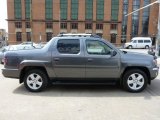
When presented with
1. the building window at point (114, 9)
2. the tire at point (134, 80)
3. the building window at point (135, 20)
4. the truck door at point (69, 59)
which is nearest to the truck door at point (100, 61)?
the truck door at point (69, 59)

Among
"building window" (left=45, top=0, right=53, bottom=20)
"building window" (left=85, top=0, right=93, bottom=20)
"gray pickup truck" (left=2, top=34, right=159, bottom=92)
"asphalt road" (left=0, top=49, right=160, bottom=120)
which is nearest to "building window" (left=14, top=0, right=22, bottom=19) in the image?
"building window" (left=45, top=0, right=53, bottom=20)

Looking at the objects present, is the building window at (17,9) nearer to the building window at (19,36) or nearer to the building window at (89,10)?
the building window at (19,36)

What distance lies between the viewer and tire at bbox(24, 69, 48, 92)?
6.38 meters

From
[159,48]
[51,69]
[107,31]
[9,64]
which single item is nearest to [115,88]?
[51,69]

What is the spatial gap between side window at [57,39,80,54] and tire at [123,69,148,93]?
5.94 feet

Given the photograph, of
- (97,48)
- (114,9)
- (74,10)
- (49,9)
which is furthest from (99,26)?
(97,48)

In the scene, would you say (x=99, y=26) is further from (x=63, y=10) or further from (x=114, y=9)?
(x=63, y=10)

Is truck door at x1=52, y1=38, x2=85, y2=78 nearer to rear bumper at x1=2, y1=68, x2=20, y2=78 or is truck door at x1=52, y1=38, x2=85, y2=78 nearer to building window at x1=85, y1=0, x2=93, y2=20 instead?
rear bumper at x1=2, y1=68, x2=20, y2=78

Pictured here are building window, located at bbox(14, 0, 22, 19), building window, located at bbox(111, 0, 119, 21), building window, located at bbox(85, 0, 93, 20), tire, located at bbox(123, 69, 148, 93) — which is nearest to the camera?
tire, located at bbox(123, 69, 148, 93)

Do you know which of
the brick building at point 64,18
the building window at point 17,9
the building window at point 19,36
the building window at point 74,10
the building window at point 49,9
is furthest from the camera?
the building window at point 74,10

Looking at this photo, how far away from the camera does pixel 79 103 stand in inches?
211

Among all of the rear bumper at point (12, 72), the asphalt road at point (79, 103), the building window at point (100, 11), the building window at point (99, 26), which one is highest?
the building window at point (100, 11)

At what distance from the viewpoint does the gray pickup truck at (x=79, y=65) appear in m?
6.24

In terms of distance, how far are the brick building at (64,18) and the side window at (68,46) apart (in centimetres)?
4685
